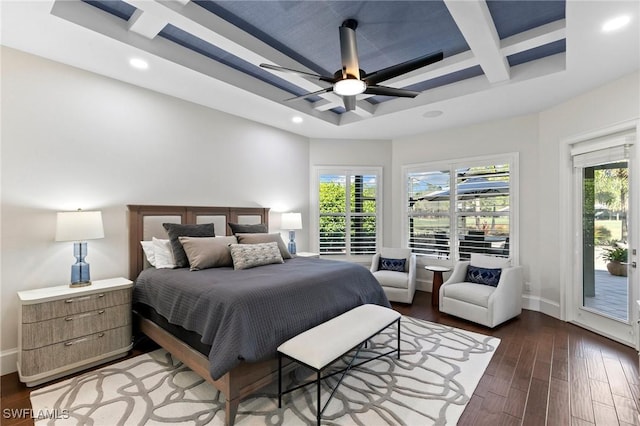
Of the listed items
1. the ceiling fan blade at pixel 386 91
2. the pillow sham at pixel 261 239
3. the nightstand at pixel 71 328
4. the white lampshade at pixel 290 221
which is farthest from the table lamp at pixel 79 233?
the ceiling fan blade at pixel 386 91

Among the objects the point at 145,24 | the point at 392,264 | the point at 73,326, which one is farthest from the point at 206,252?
the point at 392,264

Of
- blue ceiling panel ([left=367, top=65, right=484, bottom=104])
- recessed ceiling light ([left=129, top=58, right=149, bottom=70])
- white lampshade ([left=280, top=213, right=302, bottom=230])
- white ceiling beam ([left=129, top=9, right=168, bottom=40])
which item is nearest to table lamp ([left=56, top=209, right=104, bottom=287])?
recessed ceiling light ([left=129, top=58, right=149, bottom=70])

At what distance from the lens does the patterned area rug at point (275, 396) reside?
2.03m

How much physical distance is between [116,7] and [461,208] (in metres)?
5.08

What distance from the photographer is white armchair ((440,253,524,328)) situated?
361 centimetres

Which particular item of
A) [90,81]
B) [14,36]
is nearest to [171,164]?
[90,81]

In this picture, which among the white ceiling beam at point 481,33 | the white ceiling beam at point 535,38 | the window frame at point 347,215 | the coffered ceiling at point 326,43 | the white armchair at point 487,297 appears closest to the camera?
the white ceiling beam at point 481,33

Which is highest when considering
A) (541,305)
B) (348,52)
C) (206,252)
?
(348,52)

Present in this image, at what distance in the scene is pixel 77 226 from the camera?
107 inches

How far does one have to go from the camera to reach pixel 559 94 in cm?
363

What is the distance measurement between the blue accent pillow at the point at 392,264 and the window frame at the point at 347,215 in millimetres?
644

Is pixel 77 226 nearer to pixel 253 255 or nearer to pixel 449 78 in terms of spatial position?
pixel 253 255

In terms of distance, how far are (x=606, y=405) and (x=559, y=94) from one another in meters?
3.30

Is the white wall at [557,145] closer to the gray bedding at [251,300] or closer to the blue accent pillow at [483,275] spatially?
the blue accent pillow at [483,275]
